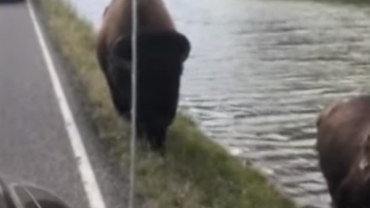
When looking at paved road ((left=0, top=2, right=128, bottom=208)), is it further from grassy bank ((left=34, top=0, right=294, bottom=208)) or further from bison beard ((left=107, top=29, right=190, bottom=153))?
bison beard ((left=107, top=29, right=190, bottom=153))

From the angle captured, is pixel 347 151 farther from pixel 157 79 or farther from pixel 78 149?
pixel 78 149

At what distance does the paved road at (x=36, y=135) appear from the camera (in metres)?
10.1

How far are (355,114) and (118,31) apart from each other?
139 inches

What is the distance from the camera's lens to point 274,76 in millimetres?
22156

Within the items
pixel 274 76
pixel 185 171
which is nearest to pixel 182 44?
pixel 185 171

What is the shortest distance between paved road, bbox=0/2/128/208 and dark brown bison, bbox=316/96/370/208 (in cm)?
172

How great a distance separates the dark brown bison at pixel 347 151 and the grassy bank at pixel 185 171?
32.0 inches

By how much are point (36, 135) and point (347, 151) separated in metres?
4.23

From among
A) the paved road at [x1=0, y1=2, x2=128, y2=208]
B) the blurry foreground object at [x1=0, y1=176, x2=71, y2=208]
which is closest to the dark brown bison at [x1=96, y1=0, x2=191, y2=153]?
the paved road at [x1=0, y1=2, x2=128, y2=208]

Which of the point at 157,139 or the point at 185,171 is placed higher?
the point at 185,171

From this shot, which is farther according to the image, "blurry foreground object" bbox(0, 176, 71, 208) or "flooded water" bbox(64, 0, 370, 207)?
"flooded water" bbox(64, 0, 370, 207)

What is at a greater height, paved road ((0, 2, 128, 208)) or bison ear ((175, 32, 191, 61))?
bison ear ((175, 32, 191, 61))

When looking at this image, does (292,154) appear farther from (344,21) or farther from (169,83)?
(344,21)

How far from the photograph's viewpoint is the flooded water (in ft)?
47.1
